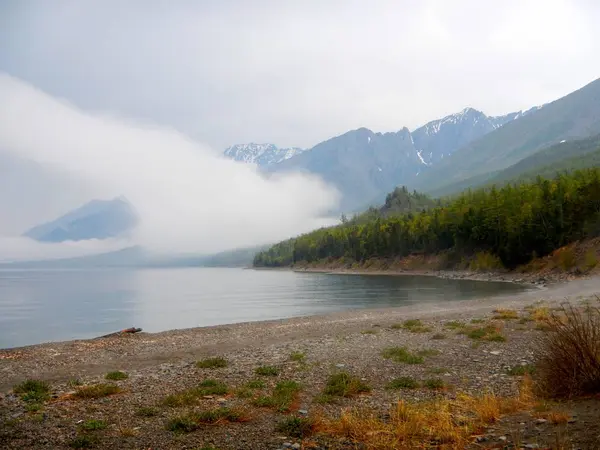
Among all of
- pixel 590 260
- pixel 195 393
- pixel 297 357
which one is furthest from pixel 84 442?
pixel 590 260

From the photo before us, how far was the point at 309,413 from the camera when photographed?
1330cm

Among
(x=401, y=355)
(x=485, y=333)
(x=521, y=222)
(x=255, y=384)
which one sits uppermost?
(x=521, y=222)

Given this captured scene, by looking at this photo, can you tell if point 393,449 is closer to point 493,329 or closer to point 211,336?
point 493,329

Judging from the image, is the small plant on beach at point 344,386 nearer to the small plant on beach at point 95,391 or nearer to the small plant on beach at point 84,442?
the small plant on beach at point 84,442

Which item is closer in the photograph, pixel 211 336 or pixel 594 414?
pixel 594 414

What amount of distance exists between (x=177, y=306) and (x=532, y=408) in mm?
75889

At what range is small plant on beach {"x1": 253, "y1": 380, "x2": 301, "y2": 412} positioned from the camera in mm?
14148

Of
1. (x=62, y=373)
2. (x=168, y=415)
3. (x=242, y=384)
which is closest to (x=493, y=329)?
(x=242, y=384)

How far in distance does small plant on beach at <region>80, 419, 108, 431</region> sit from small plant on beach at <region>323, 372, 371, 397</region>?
21.5ft

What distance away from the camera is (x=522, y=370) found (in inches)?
675

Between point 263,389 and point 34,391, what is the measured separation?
7.83 metres

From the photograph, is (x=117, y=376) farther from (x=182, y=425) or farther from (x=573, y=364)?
(x=573, y=364)

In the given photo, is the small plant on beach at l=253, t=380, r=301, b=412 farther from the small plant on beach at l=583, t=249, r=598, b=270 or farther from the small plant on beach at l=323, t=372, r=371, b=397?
the small plant on beach at l=583, t=249, r=598, b=270

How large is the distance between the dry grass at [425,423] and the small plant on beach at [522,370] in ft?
13.1
